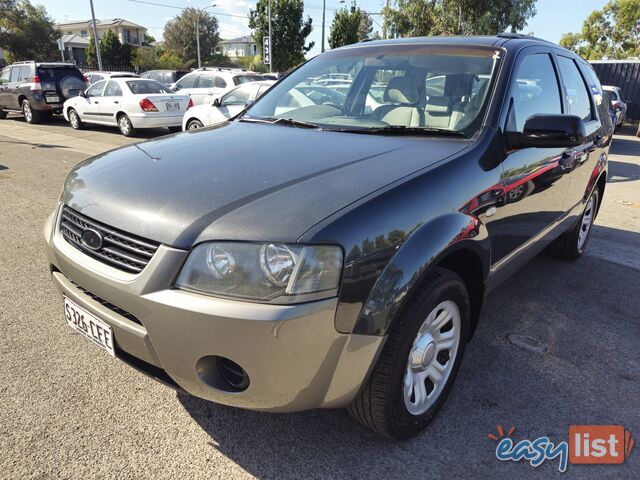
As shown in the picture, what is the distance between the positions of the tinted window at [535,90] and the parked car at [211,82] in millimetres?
9581

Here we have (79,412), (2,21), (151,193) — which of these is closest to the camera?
(151,193)

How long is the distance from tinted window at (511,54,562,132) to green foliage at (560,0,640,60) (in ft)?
126

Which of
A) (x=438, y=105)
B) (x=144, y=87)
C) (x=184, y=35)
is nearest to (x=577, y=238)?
(x=438, y=105)

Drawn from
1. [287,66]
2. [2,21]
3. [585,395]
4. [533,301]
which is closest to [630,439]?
[585,395]

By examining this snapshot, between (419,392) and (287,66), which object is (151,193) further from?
(287,66)

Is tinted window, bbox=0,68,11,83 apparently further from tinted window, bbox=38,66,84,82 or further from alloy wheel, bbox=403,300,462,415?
alloy wheel, bbox=403,300,462,415

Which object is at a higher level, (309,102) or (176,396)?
(309,102)

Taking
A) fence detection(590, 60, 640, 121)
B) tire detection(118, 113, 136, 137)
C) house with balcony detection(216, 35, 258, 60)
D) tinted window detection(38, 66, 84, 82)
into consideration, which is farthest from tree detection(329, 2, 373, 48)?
house with balcony detection(216, 35, 258, 60)

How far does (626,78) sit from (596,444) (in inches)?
813

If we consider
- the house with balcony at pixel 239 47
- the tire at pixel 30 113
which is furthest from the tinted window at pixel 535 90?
the house with balcony at pixel 239 47

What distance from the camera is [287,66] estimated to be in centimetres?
4150

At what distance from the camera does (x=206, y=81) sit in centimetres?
1288

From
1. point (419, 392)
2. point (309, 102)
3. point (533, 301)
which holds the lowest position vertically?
point (533, 301)

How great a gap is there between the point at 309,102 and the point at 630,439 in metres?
2.50
